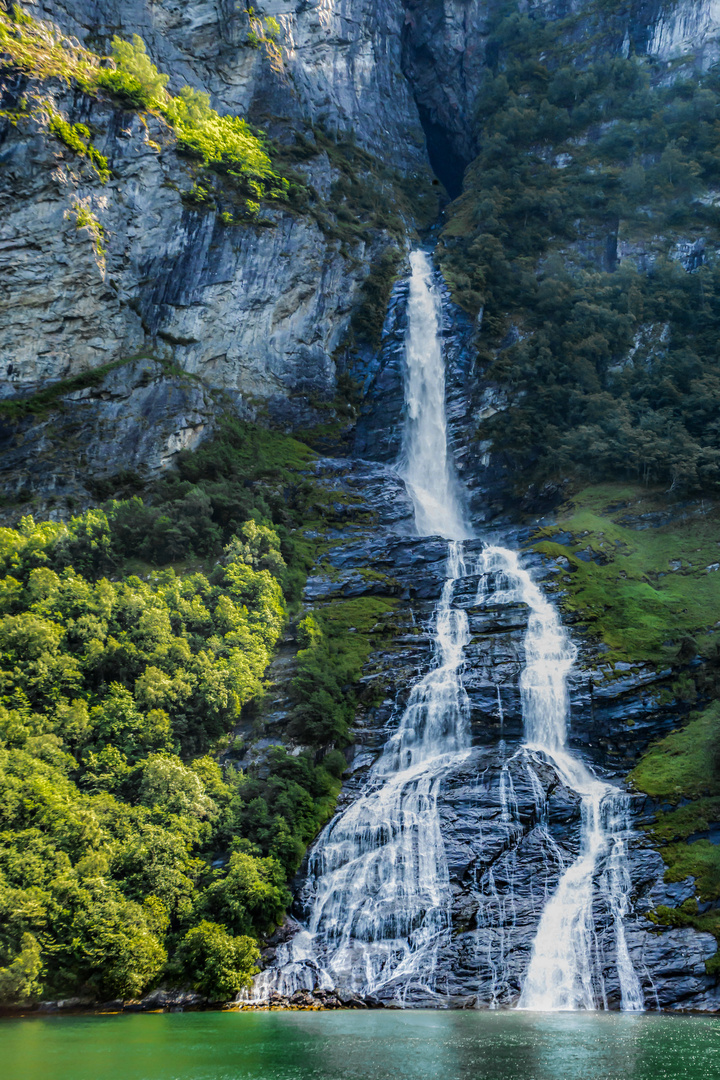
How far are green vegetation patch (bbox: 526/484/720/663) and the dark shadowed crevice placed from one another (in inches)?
1649

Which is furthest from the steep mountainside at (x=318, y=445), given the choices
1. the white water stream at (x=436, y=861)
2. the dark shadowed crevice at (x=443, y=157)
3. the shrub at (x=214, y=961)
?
the white water stream at (x=436, y=861)

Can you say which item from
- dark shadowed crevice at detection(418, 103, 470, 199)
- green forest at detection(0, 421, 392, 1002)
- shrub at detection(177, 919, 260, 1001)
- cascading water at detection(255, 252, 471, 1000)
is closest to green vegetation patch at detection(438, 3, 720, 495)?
dark shadowed crevice at detection(418, 103, 470, 199)

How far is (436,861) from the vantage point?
22.8 metres

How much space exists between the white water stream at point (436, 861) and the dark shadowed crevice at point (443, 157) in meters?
50.1

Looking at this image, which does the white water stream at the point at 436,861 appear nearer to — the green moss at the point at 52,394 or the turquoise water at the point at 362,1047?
the turquoise water at the point at 362,1047

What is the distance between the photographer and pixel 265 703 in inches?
1090

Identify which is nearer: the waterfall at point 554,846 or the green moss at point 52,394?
the waterfall at point 554,846

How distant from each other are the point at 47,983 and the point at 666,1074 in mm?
12910

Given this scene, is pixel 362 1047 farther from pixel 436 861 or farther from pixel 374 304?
pixel 374 304

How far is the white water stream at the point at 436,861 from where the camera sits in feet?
66.1

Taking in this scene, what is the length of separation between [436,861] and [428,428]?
28.0m

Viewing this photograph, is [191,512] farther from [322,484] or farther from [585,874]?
[585,874]

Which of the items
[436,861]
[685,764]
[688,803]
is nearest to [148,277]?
[436,861]

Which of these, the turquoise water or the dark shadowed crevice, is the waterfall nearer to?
the turquoise water
